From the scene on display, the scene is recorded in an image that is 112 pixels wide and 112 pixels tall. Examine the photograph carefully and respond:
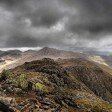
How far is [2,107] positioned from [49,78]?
5160cm

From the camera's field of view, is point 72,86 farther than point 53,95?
Yes

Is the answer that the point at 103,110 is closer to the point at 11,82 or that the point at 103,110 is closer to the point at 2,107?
the point at 11,82

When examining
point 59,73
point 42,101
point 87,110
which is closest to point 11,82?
point 42,101

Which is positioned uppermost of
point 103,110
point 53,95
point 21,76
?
point 21,76

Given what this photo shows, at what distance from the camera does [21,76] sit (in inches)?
3883

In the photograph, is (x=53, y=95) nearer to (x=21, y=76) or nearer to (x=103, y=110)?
(x=21, y=76)

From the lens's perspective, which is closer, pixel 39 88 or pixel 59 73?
pixel 39 88

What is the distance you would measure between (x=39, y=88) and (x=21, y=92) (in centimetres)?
929

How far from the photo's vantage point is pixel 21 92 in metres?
87.9

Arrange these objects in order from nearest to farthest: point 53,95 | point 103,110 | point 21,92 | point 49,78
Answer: point 21,92 → point 53,95 → point 103,110 → point 49,78

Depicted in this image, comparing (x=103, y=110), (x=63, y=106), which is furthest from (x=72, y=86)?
(x=63, y=106)

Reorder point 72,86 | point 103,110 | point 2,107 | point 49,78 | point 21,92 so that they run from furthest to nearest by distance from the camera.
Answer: point 72,86
point 49,78
point 103,110
point 21,92
point 2,107

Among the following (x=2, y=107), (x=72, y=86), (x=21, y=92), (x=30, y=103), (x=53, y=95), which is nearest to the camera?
(x=2, y=107)

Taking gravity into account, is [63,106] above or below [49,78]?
below
